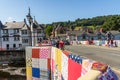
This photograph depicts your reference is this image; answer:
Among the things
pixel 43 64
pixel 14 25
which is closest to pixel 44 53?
pixel 43 64

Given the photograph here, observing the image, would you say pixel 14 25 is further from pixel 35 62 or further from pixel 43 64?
pixel 43 64

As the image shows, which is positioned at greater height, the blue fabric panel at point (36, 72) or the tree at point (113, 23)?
the tree at point (113, 23)

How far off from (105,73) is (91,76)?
1.34 ft

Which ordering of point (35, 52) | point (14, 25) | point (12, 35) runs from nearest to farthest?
point (35, 52) → point (12, 35) → point (14, 25)

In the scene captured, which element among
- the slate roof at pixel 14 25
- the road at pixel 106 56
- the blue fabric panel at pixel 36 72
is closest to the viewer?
the blue fabric panel at pixel 36 72

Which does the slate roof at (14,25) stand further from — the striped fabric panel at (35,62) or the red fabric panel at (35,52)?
the striped fabric panel at (35,62)

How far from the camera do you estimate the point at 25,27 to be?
9831cm

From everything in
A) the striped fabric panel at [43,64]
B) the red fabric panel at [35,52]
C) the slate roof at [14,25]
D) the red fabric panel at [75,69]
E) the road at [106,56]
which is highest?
the slate roof at [14,25]

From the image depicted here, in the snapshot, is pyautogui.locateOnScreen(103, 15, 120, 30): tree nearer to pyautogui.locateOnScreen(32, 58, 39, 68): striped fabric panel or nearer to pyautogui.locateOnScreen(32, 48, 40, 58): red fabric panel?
pyautogui.locateOnScreen(32, 48, 40, 58): red fabric panel

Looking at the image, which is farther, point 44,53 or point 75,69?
point 44,53

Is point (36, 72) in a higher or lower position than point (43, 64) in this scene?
lower

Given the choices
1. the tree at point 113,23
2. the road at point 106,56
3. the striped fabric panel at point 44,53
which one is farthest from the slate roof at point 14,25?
the striped fabric panel at point 44,53

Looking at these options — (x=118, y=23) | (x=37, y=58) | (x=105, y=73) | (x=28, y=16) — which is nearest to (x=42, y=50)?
(x=37, y=58)

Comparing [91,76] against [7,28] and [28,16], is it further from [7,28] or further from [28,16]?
[7,28]
